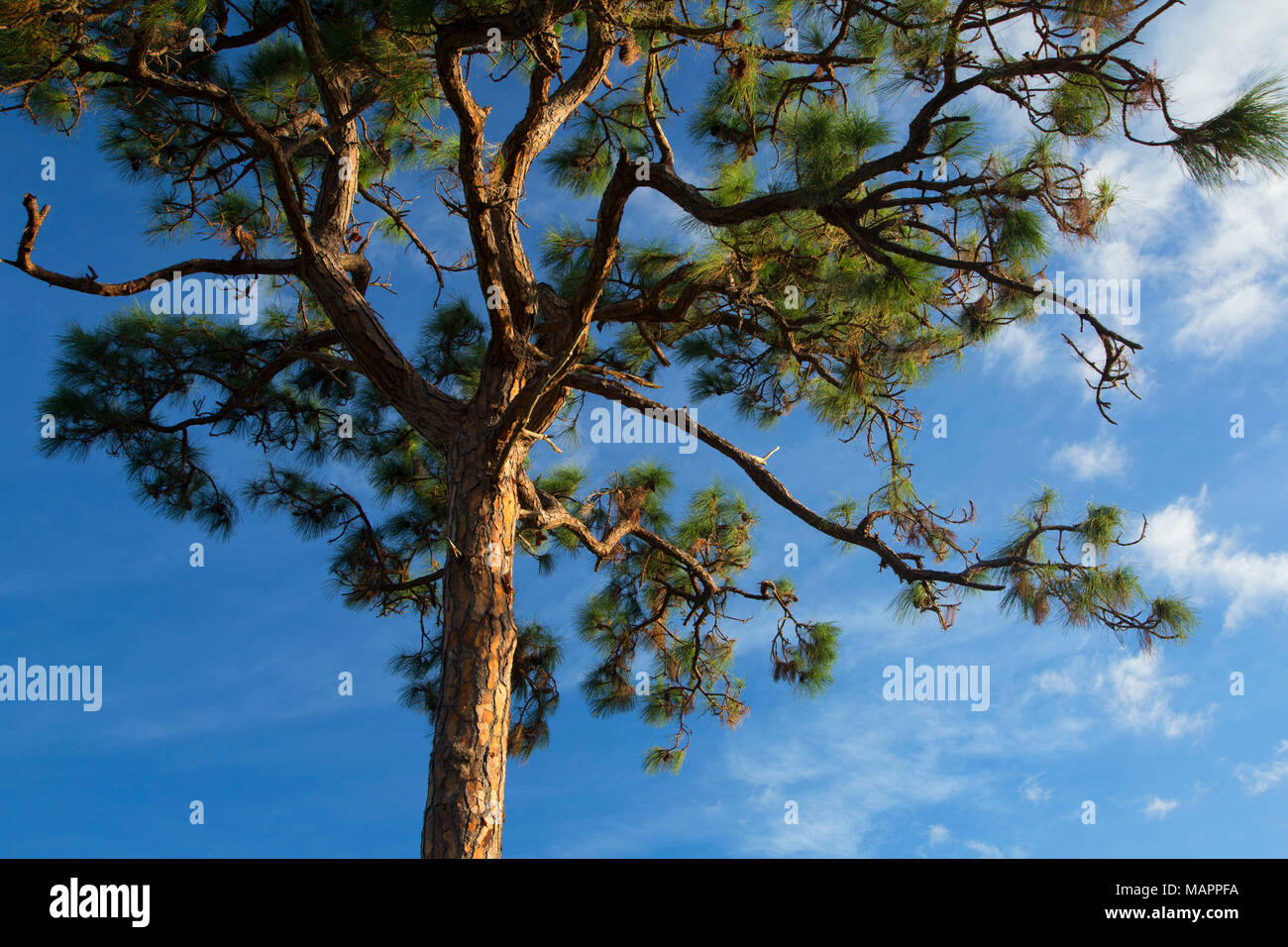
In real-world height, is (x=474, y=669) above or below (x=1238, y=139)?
below

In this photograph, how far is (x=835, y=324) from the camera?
3.60 metres

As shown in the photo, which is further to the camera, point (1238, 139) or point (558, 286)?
point (558, 286)

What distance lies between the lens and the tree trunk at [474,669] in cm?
282

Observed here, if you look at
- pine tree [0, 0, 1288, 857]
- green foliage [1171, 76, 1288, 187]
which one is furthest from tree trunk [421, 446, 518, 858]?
green foliage [1171, 76, 1288, 187]

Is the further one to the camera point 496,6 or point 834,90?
point 834,90

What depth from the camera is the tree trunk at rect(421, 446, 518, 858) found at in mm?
2822

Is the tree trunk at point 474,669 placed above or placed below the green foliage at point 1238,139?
below

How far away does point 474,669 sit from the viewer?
301cm

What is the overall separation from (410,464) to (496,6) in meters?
2.51

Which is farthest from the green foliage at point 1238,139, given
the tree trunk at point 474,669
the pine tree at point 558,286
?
the tree trunk at point 474,669

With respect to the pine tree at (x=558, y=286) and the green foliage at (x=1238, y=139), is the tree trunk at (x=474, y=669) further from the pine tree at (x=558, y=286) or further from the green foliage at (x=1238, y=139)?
the green foliage at (x=1238, y=139)
